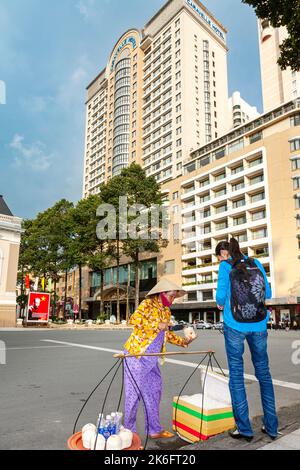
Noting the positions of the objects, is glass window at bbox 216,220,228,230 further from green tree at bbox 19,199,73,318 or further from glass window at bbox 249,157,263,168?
green tree at bbox 19,199,73,318

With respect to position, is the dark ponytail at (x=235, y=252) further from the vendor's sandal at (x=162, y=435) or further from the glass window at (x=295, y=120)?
the glass window at (x=295, y=120)

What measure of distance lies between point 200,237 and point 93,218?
15513mm

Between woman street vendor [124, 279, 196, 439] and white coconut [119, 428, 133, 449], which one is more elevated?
woman street vendor [124, 279, 196, 439]

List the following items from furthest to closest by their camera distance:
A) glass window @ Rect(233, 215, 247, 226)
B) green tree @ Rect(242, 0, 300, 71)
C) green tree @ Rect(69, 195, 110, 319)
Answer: glass window @ Rect(233, 215, 247, 226), green tree @ Rect(69, 195, 110, 319), green tree @ Rect(242, 0, 300, 71)

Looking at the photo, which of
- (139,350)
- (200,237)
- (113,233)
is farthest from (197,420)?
(200,237)

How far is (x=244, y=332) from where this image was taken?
133 inches

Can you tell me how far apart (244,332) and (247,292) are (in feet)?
1.25

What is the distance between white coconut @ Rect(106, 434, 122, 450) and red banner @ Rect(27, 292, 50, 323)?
32737mm

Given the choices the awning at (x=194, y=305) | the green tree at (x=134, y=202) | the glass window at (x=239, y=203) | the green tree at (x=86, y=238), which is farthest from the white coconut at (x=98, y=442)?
the glass window at (x=239, y=203)

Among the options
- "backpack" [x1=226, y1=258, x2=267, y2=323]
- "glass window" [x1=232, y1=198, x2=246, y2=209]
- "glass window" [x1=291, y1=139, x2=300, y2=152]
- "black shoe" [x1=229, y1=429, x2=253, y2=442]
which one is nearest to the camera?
"black shoe" [x1=229, y1=429, x2=253, y2=442]

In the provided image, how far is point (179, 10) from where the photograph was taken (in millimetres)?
68438

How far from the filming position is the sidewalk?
3.02m

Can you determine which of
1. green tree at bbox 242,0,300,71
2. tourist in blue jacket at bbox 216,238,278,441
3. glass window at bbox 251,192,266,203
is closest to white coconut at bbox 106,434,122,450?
tourist in blue jacket at bbox 216,238,278,441

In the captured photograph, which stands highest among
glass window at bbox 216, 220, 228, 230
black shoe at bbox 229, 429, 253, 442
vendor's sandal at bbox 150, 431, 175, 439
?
glass window at bbox 216, 220, 228, 230
